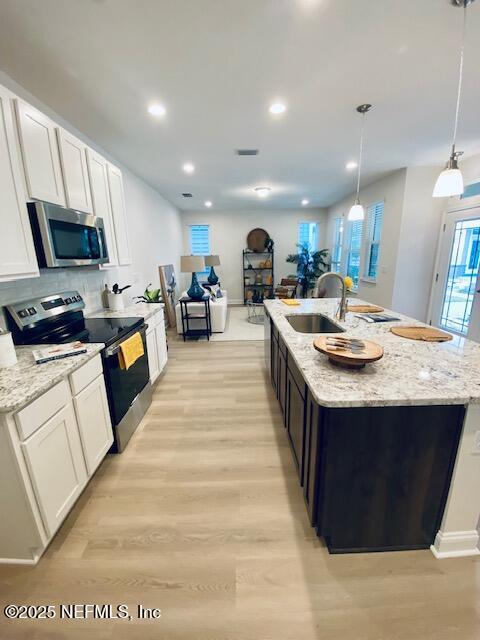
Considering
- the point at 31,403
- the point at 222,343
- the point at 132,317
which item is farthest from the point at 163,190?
the point at 31,403

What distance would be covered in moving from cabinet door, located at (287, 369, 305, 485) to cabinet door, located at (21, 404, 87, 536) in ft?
4.36

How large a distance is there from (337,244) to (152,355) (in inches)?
243

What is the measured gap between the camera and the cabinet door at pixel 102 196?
92.4 inches

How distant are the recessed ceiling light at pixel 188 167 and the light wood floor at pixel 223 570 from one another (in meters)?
3.84

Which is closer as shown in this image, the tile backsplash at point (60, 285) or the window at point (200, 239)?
the tile backsplash at point (60, 285)

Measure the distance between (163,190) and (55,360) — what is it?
4863 millimetres

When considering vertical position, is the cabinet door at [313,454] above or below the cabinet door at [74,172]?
below

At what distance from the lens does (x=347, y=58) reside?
1.83 meters

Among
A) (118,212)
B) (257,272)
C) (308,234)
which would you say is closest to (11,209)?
(118,212)

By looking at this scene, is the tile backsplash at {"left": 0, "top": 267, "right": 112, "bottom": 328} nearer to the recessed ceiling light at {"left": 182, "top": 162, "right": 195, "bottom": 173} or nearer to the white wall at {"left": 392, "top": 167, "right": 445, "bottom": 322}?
the recessed ceiling light at {"left": 182, "top": 162, "right": 195, "bottom": 173}

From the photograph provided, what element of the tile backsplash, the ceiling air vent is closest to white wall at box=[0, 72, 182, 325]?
the tile backsplash

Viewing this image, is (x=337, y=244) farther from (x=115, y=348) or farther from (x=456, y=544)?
(x=456, y=544)

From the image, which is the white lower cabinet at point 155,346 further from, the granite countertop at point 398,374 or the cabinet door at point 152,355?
the granite countertop at point 398,374

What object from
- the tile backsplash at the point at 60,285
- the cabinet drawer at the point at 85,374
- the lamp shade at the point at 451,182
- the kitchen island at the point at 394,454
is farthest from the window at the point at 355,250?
the cabinet drawer at the point at 85,374
